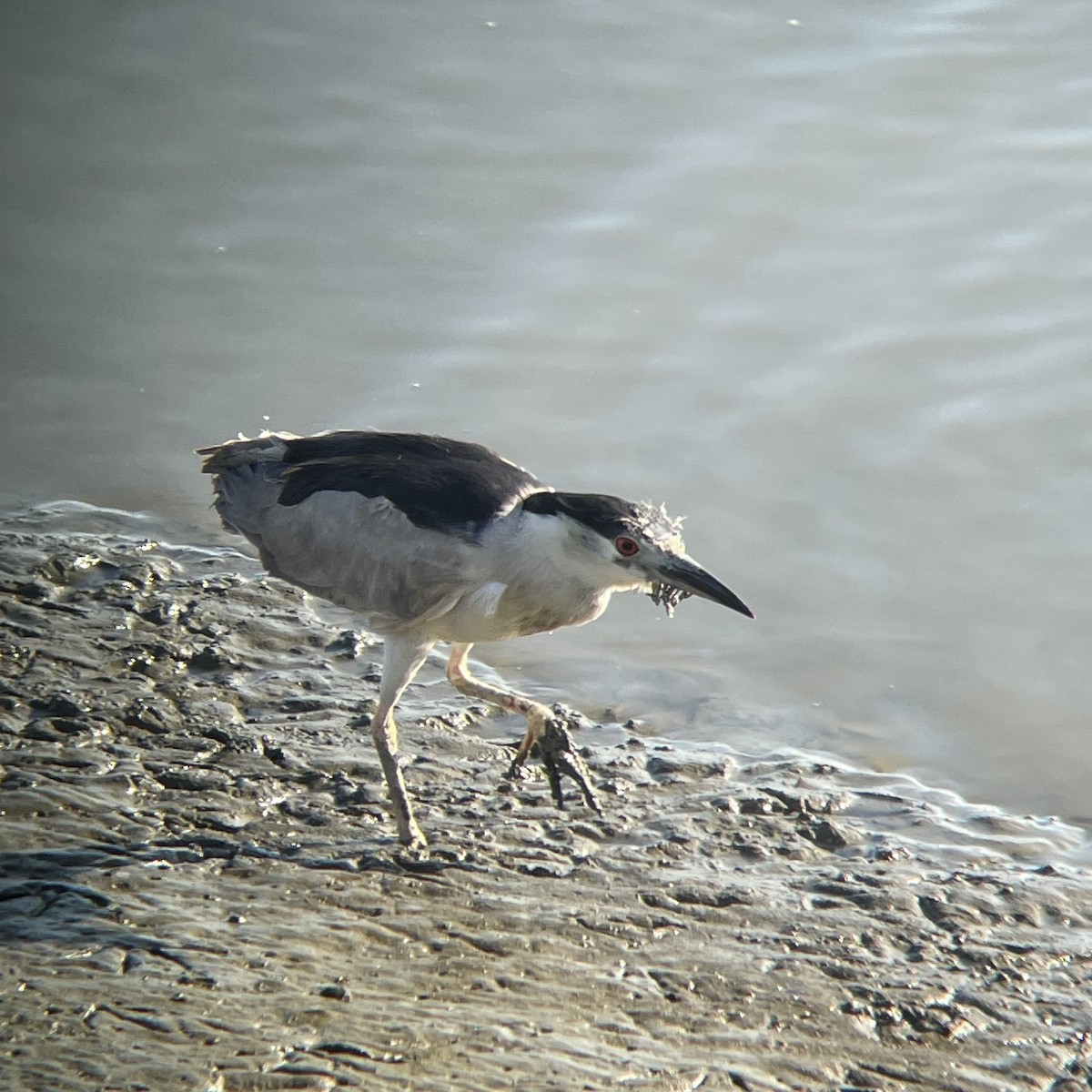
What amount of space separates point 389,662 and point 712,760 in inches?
53.2

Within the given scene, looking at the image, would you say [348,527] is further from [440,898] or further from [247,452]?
[440,898]

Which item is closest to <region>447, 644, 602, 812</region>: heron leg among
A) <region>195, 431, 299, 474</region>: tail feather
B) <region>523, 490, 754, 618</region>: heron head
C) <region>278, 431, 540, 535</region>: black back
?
<region>523, 490, 754, 618</region>: heron head

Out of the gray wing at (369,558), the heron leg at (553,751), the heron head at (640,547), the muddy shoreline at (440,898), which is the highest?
the heron head at (640,547)

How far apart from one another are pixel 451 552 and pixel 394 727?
2.17 feet

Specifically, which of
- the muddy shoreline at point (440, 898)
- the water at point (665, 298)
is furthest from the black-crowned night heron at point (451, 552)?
the water at point (665, 298)

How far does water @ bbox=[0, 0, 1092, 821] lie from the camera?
23.7ft

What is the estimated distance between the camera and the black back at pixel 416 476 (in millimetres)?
5613

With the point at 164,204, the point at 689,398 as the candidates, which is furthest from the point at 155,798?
the point at 164,204

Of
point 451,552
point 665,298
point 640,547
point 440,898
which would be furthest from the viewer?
point 665,298

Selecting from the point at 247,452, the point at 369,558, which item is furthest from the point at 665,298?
the point at 369,558

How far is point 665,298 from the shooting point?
9.56 m

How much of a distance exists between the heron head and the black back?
35 cm

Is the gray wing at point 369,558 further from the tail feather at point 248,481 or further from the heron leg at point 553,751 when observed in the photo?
the heron leg at point 553,751

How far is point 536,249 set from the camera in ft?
32.8
